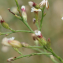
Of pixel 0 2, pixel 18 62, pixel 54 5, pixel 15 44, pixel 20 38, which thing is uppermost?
pixel 0 2

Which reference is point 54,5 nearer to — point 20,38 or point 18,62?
point 20,38

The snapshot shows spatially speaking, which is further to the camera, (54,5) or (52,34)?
(54,5)

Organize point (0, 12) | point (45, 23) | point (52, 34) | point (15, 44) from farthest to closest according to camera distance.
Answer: point (0, 12) < point (45, 23) < point (52, 34) < point (15, 44)

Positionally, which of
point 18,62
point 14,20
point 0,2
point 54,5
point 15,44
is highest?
point 0,2

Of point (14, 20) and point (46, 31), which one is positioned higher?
point (14, 20)

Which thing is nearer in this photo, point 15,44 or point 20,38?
point 15,44

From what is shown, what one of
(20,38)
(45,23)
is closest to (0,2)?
(20,38)

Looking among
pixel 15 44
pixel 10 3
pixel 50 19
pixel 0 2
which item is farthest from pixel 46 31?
pixel 15 44

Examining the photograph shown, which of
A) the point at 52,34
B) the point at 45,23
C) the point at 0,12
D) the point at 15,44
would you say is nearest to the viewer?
the point at 15,44

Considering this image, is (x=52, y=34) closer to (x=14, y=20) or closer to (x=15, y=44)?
(x=14, y=20)
